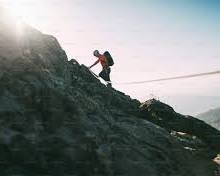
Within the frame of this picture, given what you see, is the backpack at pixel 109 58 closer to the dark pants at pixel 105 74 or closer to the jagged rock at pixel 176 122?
the dark pants at pixel 105 74

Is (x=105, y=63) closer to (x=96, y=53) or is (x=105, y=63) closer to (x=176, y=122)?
(x=96, y=53)

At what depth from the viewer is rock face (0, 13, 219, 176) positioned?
21.9 metres

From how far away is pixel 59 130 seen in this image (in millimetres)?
23328

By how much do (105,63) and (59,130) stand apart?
1497cm

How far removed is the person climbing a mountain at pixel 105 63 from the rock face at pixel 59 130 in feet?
21.1

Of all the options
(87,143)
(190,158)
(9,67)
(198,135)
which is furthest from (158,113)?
(9,67)

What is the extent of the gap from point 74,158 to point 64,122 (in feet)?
7.29

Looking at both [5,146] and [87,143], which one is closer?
[5,146]

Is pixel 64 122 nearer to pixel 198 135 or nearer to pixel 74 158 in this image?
pixel 74 158

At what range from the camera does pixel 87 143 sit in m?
24.0

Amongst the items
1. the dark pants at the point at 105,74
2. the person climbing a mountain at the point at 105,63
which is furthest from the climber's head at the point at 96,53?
the dark pants at the point at 105,74

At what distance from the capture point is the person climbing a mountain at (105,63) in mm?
36794

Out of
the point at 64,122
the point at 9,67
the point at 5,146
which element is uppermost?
the point at 9,67

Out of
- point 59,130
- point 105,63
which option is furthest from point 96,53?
point 59,130
